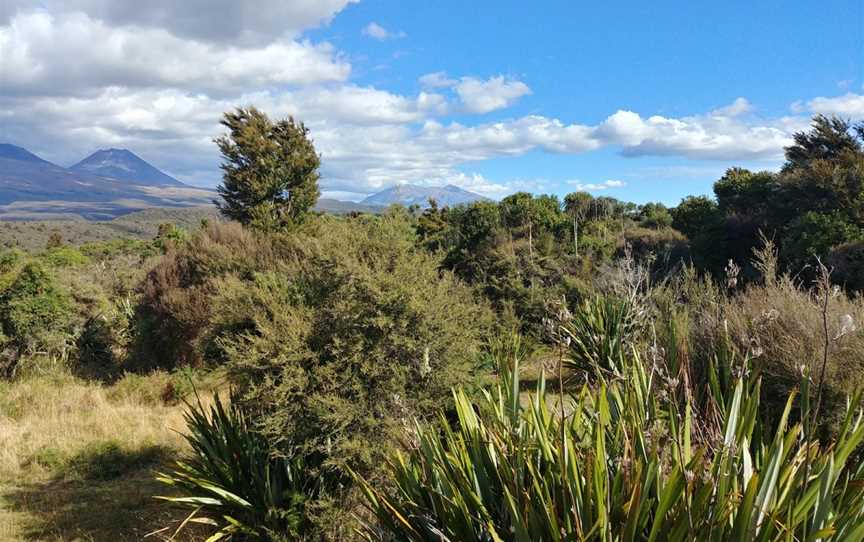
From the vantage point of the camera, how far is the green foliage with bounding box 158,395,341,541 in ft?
15.1

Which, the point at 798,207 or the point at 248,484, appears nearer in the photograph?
the point at 248,484

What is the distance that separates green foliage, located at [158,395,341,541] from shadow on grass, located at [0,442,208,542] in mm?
1134

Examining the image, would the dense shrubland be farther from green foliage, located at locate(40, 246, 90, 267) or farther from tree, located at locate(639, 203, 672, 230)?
tree, located at locate(639, 203, 672, 230)

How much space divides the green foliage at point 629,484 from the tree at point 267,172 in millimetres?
17169

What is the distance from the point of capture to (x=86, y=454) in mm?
8227

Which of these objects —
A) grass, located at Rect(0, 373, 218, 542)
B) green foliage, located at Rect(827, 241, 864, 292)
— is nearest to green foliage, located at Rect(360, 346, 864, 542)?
grass, located at Rect(0, 373, 218, 542)

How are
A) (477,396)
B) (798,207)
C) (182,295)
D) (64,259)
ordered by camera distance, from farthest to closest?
(64,259), (798,207), (182,295), (477,396)

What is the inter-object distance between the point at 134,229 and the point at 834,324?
94786 mm

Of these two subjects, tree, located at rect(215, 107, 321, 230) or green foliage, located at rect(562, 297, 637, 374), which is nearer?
green foliage, located at rect(562, 297, 637, 374)

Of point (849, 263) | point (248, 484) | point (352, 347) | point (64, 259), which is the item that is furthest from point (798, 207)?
point (64, 259)

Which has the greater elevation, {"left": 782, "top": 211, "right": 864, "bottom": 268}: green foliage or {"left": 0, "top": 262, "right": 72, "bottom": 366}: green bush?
{"left": 782, "top": 211, "right": 864, "bottom": 268}: green foliage

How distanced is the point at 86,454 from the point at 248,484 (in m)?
5.04

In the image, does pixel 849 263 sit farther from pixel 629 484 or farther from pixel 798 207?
pixel 629 484

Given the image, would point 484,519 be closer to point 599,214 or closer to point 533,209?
point 533,209
